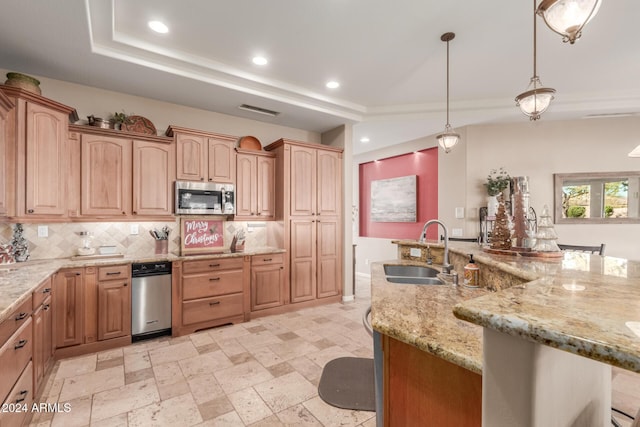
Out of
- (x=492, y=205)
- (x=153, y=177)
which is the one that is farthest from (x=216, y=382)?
(x=492, y=205)

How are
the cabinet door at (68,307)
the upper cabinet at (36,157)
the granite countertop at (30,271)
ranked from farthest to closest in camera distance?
the cabinet door at (68,307) → the upper cabinet at (36,157) → the granite countertop at (30,271)

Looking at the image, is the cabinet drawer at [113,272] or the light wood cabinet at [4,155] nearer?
the light wood cabinet at [4,155]

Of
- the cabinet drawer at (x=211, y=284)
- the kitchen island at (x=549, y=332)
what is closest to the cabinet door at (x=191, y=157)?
the cabinet drawer at (x=211, y=284)

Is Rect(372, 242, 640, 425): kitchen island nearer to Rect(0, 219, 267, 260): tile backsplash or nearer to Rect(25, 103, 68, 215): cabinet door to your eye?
Rect(25, 103, 68, 215): cabinet door

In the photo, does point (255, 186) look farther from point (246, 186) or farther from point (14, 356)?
point (14, 356)

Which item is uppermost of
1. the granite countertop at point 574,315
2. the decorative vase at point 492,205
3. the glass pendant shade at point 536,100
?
the glass pendant shade at point 536,100

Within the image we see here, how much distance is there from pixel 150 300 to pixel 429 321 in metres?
3.00

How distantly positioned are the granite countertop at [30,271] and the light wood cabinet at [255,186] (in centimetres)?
66

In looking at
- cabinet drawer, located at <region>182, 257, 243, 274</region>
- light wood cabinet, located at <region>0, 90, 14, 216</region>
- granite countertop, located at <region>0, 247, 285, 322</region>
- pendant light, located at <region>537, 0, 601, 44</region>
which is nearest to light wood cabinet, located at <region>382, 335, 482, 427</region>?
pendant light, located at <region>537, 0, 601, 44</region>

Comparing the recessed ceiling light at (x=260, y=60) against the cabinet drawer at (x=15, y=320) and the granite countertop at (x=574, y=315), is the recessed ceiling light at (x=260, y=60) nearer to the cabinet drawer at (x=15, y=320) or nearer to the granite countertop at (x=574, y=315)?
the cabinet drawer at (x=15, y=320)

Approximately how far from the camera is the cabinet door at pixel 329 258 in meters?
4.49

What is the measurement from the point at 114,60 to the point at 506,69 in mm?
4063

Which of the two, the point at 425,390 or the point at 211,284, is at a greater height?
the point at 425,390

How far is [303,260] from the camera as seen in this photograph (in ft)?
14.2
